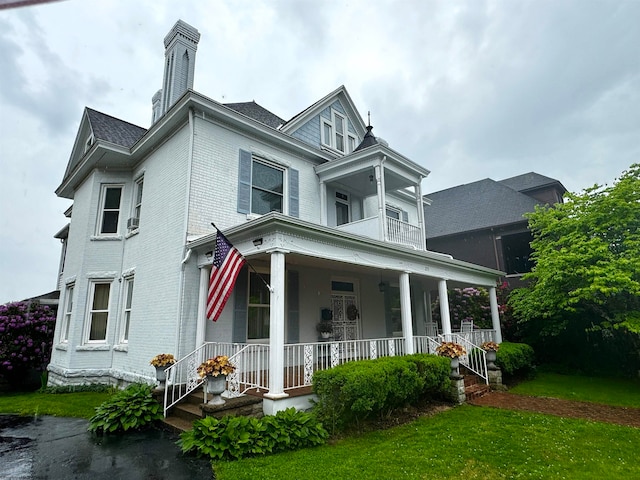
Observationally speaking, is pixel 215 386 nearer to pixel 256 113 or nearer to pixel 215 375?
pixel 215 375

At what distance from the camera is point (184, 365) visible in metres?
7.73

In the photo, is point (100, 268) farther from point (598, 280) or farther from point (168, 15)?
point (598, 280)

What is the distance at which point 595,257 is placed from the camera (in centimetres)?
1018

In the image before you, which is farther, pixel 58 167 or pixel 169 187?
pixel 58 167

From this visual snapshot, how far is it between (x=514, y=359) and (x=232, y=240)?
27.7ft

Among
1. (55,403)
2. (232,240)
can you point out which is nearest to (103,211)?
(55,403)

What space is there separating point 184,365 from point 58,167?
1542cm

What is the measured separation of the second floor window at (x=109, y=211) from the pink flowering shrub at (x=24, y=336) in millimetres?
4137

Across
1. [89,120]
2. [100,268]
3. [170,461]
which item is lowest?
[170,461]

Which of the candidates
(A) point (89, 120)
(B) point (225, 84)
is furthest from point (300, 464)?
(B) point (225, 84)

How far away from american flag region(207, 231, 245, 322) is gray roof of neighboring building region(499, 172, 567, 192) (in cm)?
1939

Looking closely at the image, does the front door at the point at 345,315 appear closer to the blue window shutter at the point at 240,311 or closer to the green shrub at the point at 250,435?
the blue window shutter at the point at 240,311

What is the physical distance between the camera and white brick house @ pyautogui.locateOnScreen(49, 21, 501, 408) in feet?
26.3

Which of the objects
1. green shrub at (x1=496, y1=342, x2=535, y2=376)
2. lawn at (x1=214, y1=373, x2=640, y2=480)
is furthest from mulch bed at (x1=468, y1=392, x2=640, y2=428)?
green shrub at (x1=496, y1=342, x2=535, y2=376)
